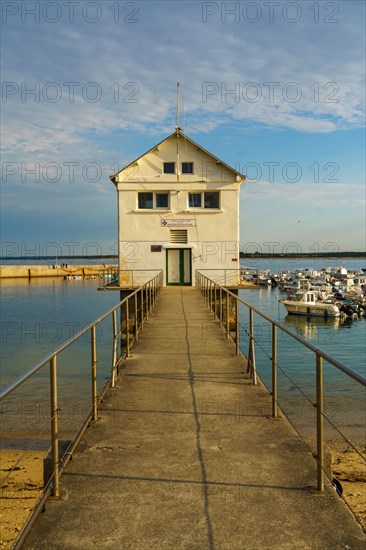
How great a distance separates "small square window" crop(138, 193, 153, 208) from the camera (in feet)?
81.3

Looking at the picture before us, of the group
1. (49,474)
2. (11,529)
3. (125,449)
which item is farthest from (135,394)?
(11,529)

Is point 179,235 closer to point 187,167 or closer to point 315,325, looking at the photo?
point 187,167

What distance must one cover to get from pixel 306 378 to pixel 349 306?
27998 millimetres

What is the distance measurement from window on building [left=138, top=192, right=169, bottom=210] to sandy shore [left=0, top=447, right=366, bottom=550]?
46.3 ft

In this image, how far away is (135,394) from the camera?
6.66 m

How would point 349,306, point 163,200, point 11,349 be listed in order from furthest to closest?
point 349,306 → point 11,349 → point 163,200

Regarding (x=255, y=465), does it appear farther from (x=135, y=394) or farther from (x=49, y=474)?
(x=135, y=394)

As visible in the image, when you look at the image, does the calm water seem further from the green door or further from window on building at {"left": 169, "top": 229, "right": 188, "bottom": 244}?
window on building at {"left": 169, "top": 229, "right": 188, "bottom": 244}

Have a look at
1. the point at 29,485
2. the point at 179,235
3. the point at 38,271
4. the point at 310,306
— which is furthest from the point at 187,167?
the point at 38,271

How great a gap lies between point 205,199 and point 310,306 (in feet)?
83.9

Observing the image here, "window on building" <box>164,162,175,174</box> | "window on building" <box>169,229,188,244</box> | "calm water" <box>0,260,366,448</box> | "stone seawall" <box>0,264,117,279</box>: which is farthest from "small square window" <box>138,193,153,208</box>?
"stone seawall" <box>0,264,117,279</box>

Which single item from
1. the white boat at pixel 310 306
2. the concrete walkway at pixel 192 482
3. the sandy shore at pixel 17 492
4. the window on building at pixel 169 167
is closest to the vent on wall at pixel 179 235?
the window on building at pixel 169 167

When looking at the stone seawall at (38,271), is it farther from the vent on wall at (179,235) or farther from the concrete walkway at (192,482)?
the concrete walkway at (192,482)

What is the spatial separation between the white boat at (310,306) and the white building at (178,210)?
24.4 m
